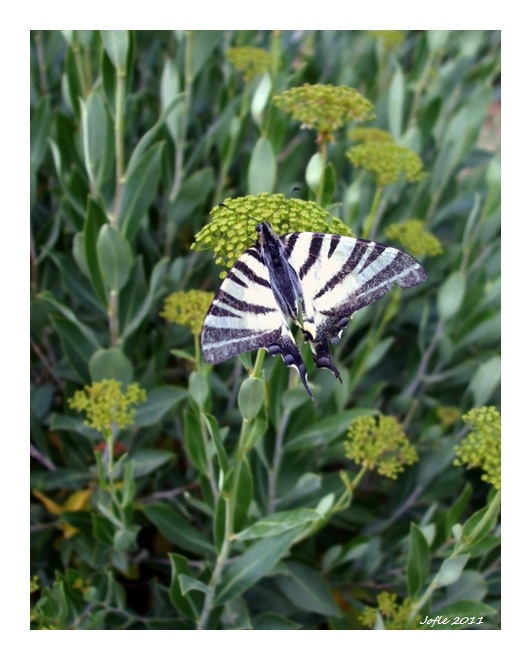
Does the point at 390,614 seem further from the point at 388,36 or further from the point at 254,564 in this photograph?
the point at 388,36

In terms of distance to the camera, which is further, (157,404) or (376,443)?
(157,404)

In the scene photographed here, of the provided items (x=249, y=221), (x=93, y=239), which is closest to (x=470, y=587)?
(x=249, y=221)

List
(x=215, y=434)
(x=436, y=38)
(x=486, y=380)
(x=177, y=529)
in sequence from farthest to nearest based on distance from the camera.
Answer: (x=436, y=38) < (x=486, y=380) < (x=177, y=529) < (x=215, y=434)

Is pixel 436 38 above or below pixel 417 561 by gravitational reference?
above

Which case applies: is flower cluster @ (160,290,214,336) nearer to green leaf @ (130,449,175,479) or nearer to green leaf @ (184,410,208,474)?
green leaf @ (184,410,208,474)

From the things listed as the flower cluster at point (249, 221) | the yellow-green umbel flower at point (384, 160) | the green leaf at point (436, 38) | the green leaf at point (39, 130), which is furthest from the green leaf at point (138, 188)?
the green leaf at point (436, 38)

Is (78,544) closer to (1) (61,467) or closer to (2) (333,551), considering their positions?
(1) (61,467)
